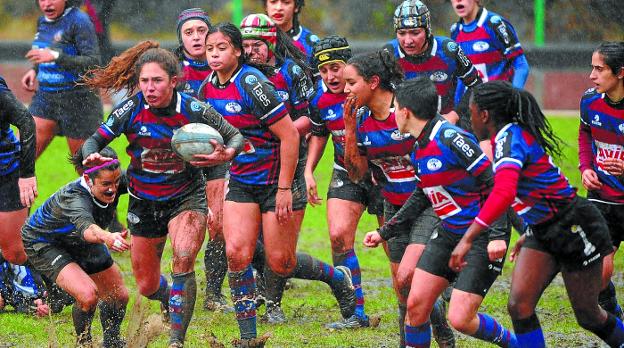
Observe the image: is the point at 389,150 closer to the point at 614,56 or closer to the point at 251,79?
the point at 251,79

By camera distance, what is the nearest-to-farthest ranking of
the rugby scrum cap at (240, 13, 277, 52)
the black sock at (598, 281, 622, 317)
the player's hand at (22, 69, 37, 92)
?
the black sock at (598, 281, 622, 317) < the rugby scrum cap at (240, 13, 277, 52) < the player's hand at (22, 69, 37, 92)

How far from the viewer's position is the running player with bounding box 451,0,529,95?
935cm

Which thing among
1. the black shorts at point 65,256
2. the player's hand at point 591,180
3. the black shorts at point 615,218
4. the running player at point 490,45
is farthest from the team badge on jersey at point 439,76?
the black shorts at point 65,256

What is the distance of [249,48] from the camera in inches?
301

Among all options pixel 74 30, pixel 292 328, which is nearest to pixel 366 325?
pixel 292 328

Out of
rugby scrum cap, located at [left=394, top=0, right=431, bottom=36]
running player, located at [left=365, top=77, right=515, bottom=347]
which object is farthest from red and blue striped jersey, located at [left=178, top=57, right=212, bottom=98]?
running player, located at [left=365, top=77, right=515, bottom=347]

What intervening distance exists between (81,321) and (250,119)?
1.73m

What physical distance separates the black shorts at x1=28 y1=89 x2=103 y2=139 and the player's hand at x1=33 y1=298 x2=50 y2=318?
232cm

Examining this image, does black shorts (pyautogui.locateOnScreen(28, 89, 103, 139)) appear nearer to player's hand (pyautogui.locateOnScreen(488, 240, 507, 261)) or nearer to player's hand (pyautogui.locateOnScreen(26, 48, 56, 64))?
player's hand (pyautogui.locateOnScreen(26, 48, 56, 64))

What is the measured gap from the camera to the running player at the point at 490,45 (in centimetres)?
935

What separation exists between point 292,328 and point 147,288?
1.18 metres

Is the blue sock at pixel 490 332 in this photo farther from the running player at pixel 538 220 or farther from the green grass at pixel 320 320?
the green grass at pixel 320 320

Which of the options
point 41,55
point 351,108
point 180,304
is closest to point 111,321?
point 180,304

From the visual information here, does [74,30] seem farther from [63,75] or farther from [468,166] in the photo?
[468,166]
